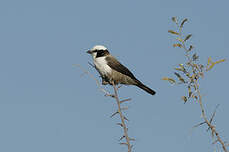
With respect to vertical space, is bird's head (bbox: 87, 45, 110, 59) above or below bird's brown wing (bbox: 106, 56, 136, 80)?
above

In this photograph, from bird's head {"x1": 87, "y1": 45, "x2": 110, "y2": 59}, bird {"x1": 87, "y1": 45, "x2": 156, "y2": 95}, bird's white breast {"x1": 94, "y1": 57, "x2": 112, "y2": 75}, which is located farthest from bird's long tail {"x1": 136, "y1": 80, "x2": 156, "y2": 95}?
bird's head {"x1": 87, "y1": 45, "x2": 110, "y2": 59}

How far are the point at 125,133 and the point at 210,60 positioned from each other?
2.93 feet

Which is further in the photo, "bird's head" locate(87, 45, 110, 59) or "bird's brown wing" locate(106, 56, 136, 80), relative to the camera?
"bird's head" locate(87, 45, 110, 59)

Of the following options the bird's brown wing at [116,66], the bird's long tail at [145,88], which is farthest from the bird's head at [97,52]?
the bird's long tail at [145,88]

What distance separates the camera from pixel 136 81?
10609 millimetres

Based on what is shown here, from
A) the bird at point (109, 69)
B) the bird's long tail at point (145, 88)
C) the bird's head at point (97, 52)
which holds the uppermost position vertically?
the bird's head at point (97, 52)

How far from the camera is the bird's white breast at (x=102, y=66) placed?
32.1ft

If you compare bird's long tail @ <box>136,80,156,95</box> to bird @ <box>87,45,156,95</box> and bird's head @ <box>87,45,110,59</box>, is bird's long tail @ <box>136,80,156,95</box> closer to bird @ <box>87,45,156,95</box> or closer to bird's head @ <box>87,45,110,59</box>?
bird @ <box>87,45,156,95</box>

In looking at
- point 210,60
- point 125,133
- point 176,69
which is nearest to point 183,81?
point 176,69

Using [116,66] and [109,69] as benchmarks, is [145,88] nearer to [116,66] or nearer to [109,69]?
[116,66]

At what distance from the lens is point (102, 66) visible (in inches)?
387

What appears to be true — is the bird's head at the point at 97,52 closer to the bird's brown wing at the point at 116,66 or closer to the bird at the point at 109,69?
the bird at the point at 109,69

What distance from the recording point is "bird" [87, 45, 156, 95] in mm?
9852

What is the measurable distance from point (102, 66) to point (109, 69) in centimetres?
20
